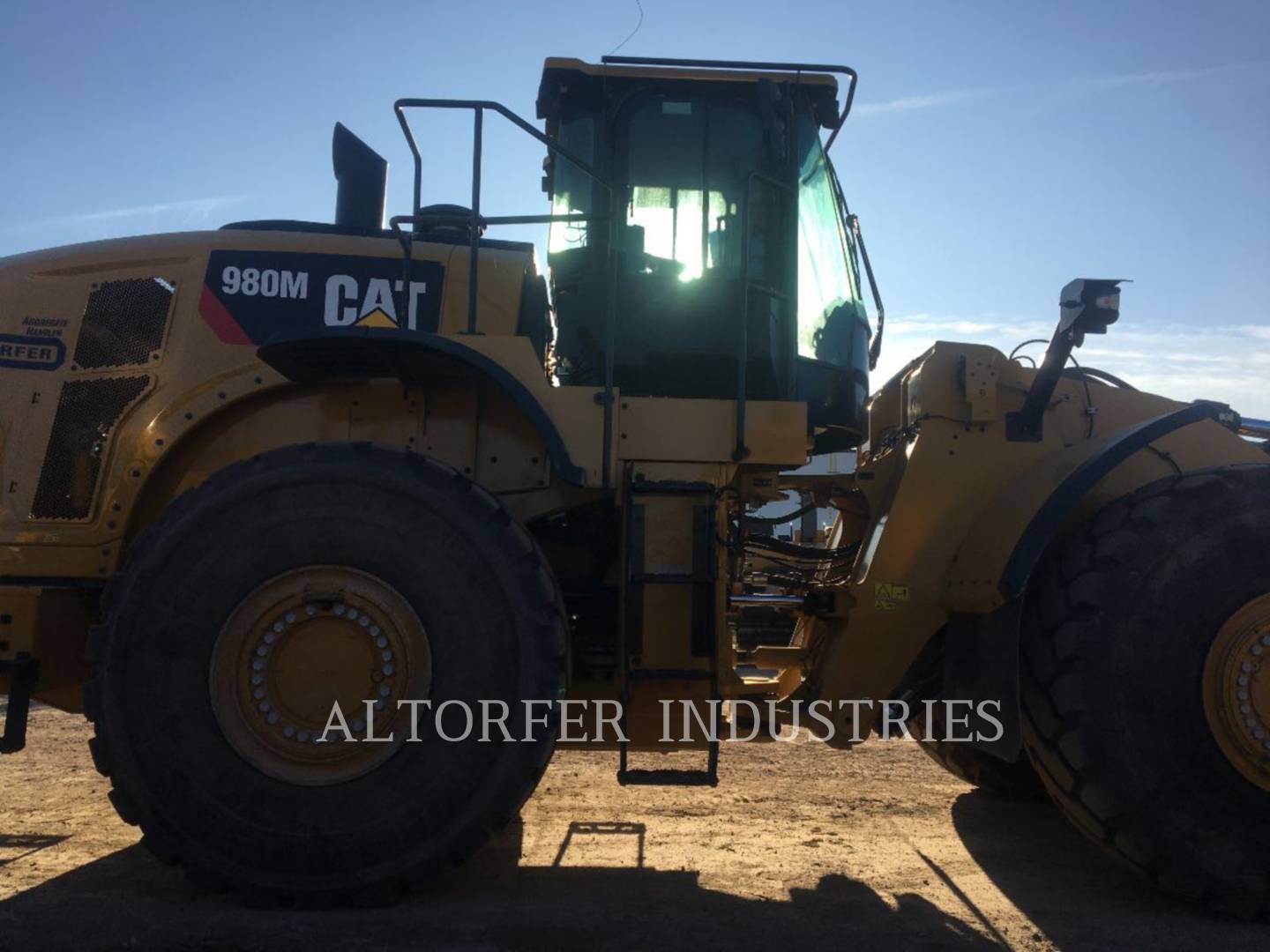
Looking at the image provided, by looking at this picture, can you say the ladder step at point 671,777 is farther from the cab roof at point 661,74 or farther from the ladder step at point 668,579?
the cab roof at point 661,74

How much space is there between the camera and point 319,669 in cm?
376

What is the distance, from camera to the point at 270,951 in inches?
127

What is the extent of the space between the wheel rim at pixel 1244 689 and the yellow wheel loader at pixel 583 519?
1 centimetres

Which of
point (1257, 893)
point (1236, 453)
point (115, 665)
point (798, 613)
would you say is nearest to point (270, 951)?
point (115, 665)

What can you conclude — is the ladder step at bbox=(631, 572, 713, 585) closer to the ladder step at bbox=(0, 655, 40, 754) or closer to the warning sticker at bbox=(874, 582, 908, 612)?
the warning sticker at bbox=(874, 582, 908, 612)

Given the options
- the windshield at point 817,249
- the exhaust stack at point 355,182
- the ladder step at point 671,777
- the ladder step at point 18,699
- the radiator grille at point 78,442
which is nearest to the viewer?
the ladder step at point 671,777

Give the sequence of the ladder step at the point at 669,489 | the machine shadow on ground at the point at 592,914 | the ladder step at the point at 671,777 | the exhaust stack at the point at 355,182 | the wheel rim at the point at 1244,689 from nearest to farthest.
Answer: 1. the machine shadow on ground at the point at 592,914
2. the wheel rim at the point at 1244,689
3. the ladder step at the point at 671,777
4. the ladder step at the point at 669,489
5. the exhaust stack at the point at 355,182

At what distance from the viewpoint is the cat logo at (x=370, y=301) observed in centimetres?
467

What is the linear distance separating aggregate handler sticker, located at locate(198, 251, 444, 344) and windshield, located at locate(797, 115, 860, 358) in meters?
1.63

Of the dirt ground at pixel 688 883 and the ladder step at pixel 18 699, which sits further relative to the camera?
the ladder step at pixel 18 699

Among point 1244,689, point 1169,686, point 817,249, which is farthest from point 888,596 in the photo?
point 817,249

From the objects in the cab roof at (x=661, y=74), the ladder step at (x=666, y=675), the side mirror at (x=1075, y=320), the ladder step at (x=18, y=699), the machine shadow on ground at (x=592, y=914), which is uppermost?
the cab roof at (x=661, y=74)

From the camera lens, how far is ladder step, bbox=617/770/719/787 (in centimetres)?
392

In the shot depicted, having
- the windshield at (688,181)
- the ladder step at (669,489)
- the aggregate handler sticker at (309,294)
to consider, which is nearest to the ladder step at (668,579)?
the ladder step at (669,489)
